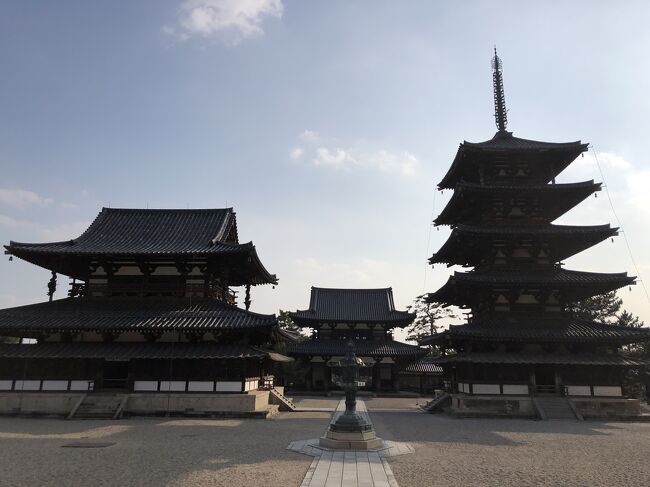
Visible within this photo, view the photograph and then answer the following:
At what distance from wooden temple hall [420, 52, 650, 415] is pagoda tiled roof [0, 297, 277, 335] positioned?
43.1ft

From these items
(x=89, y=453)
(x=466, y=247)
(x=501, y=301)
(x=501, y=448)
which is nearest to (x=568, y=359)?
(x=501, y=301)

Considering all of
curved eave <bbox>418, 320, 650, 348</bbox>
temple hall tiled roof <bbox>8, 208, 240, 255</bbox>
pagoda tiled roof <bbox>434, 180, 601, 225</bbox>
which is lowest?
curved eave <bbox>418, 320, 650, 348</bbox>

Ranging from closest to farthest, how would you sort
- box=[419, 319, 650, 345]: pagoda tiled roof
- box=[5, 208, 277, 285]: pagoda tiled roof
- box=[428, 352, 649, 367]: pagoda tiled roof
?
box=[428, 352, 649, 367]: pagoda tiled roof, box=[419, 319, 650, 345]: pagoda tiled roof, box=[5, 208, 277, 285]: pagoda tiled roof

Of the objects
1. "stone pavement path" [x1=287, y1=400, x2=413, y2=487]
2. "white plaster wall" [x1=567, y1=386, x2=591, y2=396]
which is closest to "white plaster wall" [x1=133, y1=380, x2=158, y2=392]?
"stone pavement path" [x1=287, y1=400, x2=413, y2=487]

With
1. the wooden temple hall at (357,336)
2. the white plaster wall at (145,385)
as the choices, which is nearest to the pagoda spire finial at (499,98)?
the wooden temple hall at (357,336)

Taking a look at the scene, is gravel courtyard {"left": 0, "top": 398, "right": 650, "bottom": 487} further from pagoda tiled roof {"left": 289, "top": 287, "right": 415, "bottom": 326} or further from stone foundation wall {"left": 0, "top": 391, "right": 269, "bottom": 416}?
pagoda tiled roof {"left": 289, "top": 287, "right": 415, "bottom": 326}

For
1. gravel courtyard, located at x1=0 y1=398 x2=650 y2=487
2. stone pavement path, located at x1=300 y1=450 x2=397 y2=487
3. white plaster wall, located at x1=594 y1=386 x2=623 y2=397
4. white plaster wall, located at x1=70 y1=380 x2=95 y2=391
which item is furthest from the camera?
white plaster wall, located at x1=594 y1=386 x2=623 y2=397

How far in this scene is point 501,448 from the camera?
16.1 meters

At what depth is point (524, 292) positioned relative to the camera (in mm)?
28172

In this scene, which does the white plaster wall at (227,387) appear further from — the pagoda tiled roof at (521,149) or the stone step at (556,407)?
the pagoda tiled roof at (521,149)

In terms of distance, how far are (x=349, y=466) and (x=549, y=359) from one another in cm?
1792

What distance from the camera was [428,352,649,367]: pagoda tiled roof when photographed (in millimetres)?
25281

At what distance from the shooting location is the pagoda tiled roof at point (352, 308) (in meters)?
50.7

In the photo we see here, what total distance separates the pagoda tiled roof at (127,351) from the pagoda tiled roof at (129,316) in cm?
115
